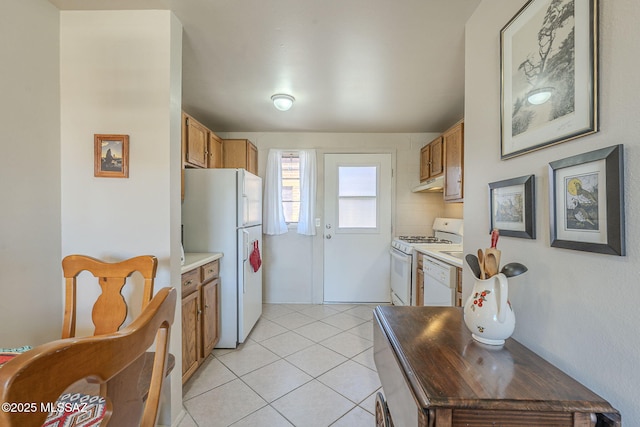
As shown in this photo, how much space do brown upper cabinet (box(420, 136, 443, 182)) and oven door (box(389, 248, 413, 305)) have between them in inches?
40.7

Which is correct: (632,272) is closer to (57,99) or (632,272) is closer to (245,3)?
(245,3)

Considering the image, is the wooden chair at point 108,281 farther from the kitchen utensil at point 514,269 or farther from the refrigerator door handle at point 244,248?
the kitchen utensil at point 514,269

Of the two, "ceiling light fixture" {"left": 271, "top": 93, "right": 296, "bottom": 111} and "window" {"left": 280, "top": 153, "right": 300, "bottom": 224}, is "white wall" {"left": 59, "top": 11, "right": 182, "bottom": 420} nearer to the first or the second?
"ceiling light fixture" {"left": 271, "top": 93, "right": 296, "bottom": 111}

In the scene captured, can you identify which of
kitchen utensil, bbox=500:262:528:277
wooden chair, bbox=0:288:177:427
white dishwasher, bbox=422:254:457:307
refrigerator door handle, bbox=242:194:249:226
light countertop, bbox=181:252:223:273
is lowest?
white dishwasher, bbox=422:254:457:307

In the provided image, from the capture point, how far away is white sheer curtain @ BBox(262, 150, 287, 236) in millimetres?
3453

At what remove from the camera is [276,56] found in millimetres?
1813

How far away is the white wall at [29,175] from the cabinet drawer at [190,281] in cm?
63

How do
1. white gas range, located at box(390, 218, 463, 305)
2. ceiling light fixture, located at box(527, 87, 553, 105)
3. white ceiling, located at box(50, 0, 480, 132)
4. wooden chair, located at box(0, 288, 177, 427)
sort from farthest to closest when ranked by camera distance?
white gas range, located at box(390, 218, 463, 305)
white ceiling, located at box(50, 0, 480, 132)
ceiling light fixture, located at box(527, 87, 553, 105)
wooden chair, located at box(0, 288, 177, 427)

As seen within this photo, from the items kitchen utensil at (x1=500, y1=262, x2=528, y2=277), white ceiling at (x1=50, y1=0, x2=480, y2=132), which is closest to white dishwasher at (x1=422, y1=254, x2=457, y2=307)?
kitchen utensil at (x1=500, y1=262, x2=528, y2=277)

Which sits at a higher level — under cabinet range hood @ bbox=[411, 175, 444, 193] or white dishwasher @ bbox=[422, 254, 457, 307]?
under cabinet range hood @ bbox=[411, 175, 444, 193]

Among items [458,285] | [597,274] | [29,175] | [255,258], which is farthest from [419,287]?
[29,175]

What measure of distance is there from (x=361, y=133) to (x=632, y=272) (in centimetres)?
317

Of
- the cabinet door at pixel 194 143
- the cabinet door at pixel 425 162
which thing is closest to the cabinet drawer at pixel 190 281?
the cabinet door at pixel 194 143

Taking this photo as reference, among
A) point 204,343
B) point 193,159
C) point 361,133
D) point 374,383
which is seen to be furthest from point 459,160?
point 204,343
